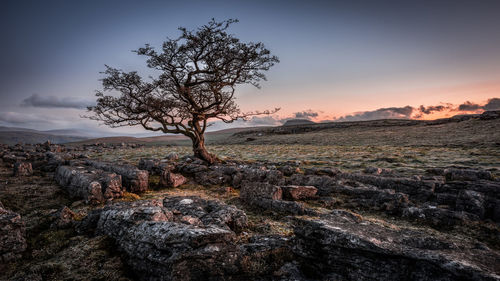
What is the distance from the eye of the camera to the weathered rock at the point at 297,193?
12.6 m

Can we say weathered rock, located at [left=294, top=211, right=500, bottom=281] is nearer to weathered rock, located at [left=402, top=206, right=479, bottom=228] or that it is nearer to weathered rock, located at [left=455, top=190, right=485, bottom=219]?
weathered rock, located at [left=402, top=206, right=479, bottom=228]

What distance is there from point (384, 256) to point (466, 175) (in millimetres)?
14457

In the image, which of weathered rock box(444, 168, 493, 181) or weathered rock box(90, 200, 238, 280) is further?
weathered rock box(444, 168, 493, 181)

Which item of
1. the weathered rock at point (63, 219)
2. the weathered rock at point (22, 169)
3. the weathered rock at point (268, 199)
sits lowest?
the weathered rock at point (268, 199)

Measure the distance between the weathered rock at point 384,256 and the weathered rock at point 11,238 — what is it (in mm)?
8465

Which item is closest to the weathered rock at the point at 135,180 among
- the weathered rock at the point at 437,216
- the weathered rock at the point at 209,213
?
the weathered rock at the point at 209,213

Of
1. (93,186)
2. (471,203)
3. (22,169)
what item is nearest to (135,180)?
(93,186)

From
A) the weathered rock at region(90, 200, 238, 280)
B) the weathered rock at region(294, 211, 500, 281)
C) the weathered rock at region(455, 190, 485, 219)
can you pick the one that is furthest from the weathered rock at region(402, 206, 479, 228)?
the weathered rock at region(90, 200, 238, 280)

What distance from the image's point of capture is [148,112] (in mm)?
22688

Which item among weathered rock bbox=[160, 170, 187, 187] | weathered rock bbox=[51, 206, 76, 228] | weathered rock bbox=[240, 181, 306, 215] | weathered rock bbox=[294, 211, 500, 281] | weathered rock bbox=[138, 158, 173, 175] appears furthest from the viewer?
weathered rock bbox=[138, 158, 173, 175]

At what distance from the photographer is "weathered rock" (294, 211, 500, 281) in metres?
4.54

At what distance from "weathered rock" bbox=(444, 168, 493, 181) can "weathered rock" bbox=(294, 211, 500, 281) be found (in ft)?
37.5

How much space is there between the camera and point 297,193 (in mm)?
12688

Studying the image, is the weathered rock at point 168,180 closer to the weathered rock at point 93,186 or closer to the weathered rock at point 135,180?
the weathered rock at point 135,180
